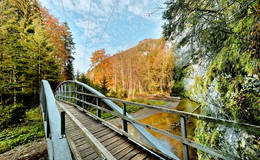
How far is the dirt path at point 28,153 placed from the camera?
2.59 metres

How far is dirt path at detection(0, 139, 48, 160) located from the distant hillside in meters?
11.6

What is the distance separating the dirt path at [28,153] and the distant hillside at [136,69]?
1165 cm

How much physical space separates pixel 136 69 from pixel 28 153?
50.2 ft

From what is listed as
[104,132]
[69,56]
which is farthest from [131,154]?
[69,56]

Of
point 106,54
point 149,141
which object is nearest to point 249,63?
point 149,141

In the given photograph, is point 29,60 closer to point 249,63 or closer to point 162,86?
point 249,63

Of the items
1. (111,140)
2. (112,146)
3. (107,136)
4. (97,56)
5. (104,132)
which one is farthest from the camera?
(97,56)

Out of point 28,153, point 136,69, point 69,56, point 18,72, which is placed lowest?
point 28,153

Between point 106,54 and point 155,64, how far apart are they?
8.48m

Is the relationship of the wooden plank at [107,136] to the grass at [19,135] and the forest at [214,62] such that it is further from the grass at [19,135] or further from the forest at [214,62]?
the grass at [19,135]

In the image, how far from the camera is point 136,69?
1703 centimetres

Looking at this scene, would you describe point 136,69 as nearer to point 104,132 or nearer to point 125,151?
point 104,132

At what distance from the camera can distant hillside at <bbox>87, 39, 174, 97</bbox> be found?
15.2m

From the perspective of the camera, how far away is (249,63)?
1.37 meters
